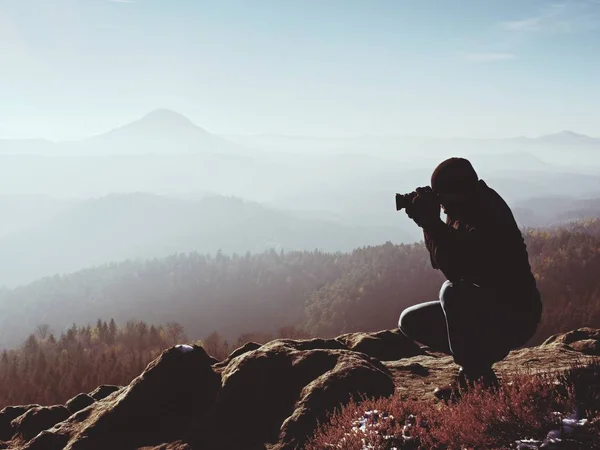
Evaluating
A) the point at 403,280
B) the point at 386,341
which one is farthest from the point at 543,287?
the point at 386,341

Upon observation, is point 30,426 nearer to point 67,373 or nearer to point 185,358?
point 185,358

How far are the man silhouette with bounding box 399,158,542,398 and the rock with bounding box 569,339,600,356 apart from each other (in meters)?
5.87

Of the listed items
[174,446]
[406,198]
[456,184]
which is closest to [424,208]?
[406,198]

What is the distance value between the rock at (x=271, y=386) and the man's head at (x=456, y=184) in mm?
3109

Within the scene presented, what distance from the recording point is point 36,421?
1014 centimetres

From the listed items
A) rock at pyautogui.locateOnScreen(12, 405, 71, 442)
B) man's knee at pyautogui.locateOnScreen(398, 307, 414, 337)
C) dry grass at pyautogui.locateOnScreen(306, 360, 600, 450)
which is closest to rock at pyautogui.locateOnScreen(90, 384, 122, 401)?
rock at pyautogui.locateOnScreen(12, 405, 71, 442)

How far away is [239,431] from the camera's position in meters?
7.19

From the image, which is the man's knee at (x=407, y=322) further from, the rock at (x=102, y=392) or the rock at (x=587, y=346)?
the rock at (x=102, y=392)

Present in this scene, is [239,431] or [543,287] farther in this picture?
[543,287]

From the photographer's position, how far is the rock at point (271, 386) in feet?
22.9

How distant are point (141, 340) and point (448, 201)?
16194cm

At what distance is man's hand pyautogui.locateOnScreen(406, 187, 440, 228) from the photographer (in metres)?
5.51

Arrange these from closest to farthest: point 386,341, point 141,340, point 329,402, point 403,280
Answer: point 329,402 → point 386,341 → point 141,340 → point 403,280

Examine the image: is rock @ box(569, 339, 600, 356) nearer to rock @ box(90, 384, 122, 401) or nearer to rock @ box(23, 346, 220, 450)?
rock @ box(23, 346, 220, 450)
